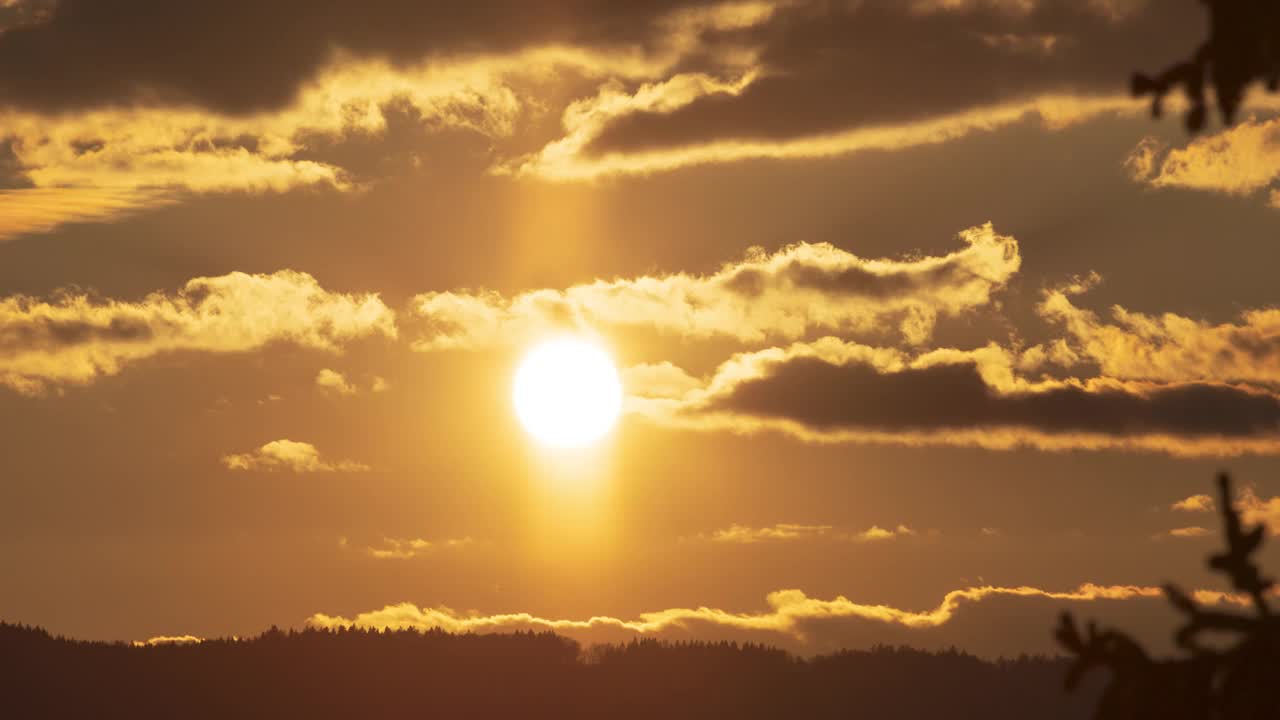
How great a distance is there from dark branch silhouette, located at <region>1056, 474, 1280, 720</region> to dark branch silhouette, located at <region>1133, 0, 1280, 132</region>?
441 cm

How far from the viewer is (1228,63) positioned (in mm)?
20516

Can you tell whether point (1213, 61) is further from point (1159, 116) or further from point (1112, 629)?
point (1112, 629)

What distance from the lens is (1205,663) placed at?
2142cm

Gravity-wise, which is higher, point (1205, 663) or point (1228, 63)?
Answer: point (1228, 63)

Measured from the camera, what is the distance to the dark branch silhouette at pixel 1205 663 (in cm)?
2030

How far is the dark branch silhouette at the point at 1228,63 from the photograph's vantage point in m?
20.3

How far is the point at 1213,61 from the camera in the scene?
814 inches

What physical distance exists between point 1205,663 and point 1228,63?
6.74 m

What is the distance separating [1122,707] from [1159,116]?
6.76 meters

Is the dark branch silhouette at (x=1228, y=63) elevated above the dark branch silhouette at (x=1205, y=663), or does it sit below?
above

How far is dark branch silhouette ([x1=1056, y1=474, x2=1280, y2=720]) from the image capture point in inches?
799

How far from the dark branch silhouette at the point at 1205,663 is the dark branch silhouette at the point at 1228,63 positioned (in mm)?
4414

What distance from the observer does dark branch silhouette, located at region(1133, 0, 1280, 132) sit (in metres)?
20.3

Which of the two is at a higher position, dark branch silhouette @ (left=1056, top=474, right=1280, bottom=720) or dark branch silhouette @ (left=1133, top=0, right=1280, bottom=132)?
dark branch silhouette @ (left=1133, top=0, right=1280, bottom=132)
